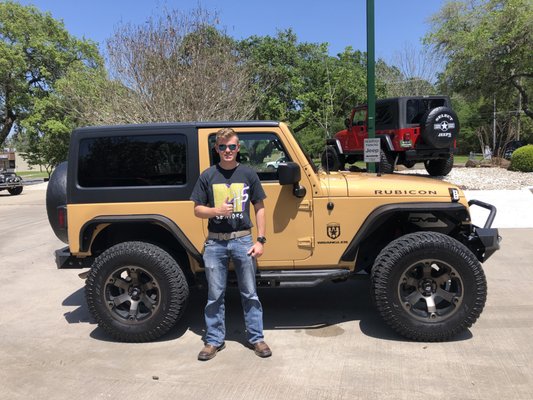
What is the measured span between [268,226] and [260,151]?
65 centimetres

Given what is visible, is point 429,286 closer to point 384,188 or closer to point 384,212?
point 384,212

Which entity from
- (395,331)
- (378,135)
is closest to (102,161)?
(395,331)

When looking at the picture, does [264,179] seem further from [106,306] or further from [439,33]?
[439,33]

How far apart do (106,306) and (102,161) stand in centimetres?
123

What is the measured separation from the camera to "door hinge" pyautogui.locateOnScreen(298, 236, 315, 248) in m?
4.06

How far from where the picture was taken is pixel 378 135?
13609 mm

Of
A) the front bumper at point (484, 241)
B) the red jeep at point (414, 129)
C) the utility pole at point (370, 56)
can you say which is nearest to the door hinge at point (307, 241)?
the front bumper at point (484, 241)

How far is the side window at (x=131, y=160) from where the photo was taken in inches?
162

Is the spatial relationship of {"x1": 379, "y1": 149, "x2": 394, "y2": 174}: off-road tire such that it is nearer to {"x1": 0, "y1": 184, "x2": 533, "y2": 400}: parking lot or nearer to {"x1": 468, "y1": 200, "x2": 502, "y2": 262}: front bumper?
{"x1": 0, "y1": 184, "x2": 533, "y2": 400}: parking lot

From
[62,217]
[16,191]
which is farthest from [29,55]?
[62,217]

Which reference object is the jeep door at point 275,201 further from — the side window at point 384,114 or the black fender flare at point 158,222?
the side window at point 384,114

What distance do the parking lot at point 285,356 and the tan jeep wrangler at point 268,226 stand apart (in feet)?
0.96

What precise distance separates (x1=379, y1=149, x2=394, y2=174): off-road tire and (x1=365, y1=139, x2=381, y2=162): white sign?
3.47 metres

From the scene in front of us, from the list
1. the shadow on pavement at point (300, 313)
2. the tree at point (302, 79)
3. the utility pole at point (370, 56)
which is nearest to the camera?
the shadow on pavement at point (300, 313)
